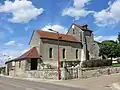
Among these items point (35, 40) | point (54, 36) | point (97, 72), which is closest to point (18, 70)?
point (35, 40)

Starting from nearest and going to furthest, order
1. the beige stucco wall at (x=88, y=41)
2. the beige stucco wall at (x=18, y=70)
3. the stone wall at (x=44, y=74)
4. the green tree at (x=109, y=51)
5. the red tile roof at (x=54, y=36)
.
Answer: the stone wall at (x=44, y=74) < the beige stucco wall at (x=18, y=70) < the red tile roof at (x=54, y=36) < the beige stucco wall at (x=88, y=41) < the green tree at (x=109, y=51)

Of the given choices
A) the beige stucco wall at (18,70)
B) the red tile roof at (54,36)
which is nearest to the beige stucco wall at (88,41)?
the red tile roof at (54,36)

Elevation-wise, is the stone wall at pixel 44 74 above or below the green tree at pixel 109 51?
below

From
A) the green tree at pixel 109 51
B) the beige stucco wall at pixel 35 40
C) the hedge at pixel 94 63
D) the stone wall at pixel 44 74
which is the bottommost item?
the stone wall at pixel 44 74

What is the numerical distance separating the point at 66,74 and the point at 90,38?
32.1 m

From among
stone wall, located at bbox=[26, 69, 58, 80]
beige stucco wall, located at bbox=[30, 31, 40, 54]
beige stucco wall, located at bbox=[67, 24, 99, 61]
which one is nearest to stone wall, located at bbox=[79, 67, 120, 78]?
stone wall, located at bbox=[26, 69, 58, 80]

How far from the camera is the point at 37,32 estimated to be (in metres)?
62.2

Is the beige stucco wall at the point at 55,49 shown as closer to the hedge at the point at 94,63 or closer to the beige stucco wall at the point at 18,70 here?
the beige stucco wall at the point at 18,70

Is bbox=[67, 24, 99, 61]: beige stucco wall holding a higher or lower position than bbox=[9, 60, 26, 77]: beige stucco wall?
higher

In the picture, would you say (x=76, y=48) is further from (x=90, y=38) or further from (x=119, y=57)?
(x=119, y=57)

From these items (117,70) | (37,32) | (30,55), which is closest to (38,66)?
(30,55)

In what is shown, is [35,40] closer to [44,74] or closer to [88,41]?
[88,41]

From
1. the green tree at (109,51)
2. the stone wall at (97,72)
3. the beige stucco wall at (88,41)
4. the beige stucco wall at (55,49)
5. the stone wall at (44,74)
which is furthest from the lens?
the green tree at (109,51)

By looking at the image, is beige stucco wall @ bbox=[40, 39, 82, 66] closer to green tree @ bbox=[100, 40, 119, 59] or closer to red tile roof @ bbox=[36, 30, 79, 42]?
red tile roof @ bbox=[36, 30, 79, 42]
